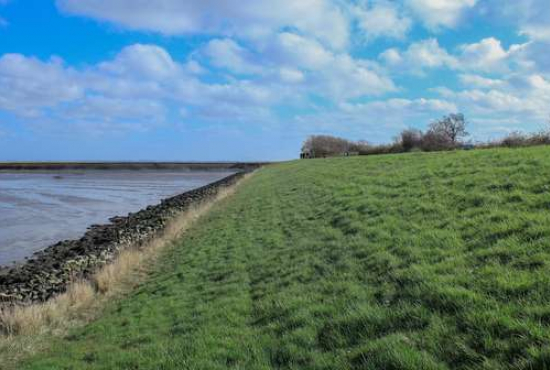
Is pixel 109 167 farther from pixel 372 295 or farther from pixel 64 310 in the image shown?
pixel 372 295

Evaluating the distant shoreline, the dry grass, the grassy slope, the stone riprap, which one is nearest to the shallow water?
the stone riprap

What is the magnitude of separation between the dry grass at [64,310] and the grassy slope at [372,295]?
63 cm

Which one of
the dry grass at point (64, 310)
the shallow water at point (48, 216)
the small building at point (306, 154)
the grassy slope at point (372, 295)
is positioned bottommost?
the shallow water at point (48, 216)

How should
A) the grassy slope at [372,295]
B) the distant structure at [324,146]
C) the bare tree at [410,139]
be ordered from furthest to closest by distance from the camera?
1. the distant structure at [324,146]
2. the bare tree at [410,139]
3. the grassy slope at [372,295]

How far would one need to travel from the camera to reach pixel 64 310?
10.3m

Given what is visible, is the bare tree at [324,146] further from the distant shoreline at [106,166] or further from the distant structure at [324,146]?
the distant shoreline at [106,166]

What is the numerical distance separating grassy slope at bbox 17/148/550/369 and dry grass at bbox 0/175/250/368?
63 centimetres

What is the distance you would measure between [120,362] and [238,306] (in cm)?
225

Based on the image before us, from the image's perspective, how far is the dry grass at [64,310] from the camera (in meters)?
8.42

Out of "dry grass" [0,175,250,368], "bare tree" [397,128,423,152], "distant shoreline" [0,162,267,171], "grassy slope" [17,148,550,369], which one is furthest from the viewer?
"distant shoreline" [0,162,267,171]

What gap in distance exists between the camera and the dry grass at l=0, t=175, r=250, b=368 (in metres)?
8.42

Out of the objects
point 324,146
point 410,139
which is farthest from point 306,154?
point 410,139

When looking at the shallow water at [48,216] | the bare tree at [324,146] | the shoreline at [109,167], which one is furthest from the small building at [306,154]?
the shallow water at [48,216]

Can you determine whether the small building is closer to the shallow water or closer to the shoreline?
the shoreline
